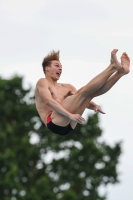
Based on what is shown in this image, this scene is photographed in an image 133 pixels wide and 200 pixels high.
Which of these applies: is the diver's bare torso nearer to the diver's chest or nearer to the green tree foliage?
the diver's chest

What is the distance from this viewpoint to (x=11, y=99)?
57.2 meters

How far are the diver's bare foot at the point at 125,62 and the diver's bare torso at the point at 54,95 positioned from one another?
1596 millimetres

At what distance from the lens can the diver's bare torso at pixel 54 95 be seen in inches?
897

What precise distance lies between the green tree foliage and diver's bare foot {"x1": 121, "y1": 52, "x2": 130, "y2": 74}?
107 feet

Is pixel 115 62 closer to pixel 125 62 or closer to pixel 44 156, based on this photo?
pixel 125 62

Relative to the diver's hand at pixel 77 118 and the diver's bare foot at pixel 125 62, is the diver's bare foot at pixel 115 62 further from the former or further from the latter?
the diver's hand at pixel 77 118

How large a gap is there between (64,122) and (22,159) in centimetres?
3339

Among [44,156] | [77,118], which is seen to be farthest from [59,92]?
[44,156]

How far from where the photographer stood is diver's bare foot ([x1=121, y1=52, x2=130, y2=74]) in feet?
72.4

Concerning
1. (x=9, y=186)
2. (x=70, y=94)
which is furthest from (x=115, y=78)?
(x=9, y=186)

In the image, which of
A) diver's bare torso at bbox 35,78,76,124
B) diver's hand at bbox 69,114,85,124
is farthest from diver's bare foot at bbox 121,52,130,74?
diver's bare torso at bbox 35,78,76,124

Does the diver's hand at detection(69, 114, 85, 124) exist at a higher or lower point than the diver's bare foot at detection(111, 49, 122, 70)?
lower

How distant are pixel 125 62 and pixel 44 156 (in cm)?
3494

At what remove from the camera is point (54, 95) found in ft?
74.7
